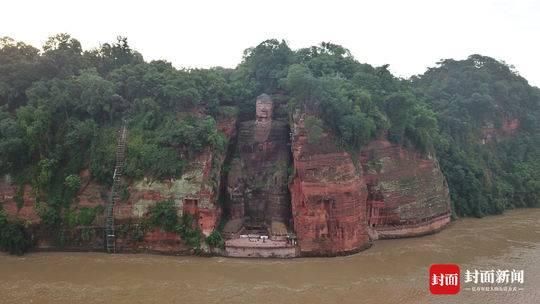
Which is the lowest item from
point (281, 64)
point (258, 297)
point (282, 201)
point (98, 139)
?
point (258, 297)

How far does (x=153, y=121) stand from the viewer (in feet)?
78.6

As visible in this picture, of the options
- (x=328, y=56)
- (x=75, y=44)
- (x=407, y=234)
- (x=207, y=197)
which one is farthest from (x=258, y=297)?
(x=75, y=44)

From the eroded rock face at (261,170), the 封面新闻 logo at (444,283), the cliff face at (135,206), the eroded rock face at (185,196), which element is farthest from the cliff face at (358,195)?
the 封面新闻 logo at (444,283)

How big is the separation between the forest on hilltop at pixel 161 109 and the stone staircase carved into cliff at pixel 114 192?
429 mm

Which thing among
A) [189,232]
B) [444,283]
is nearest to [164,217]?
[189,232]

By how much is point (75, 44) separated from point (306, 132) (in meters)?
16.4

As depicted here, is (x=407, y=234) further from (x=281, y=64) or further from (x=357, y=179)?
(x=281, y=64)

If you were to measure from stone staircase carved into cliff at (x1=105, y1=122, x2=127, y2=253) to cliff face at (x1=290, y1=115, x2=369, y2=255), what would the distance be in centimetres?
881

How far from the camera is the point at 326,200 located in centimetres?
2167

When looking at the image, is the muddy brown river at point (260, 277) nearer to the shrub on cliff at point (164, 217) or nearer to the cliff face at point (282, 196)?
the cliff face at point (282, 196)

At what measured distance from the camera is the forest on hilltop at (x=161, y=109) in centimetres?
2228

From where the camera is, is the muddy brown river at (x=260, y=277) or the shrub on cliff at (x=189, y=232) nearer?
the muddy brown river at (x=260, y=277)

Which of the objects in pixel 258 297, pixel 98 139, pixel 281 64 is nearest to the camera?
pixel 258 297

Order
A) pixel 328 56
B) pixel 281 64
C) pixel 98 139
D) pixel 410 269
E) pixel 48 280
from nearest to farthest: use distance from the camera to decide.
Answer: pixel 48 280 → pixel 410 269 → pixel 98 139 → pixel 281 64 → pixel 328 56
